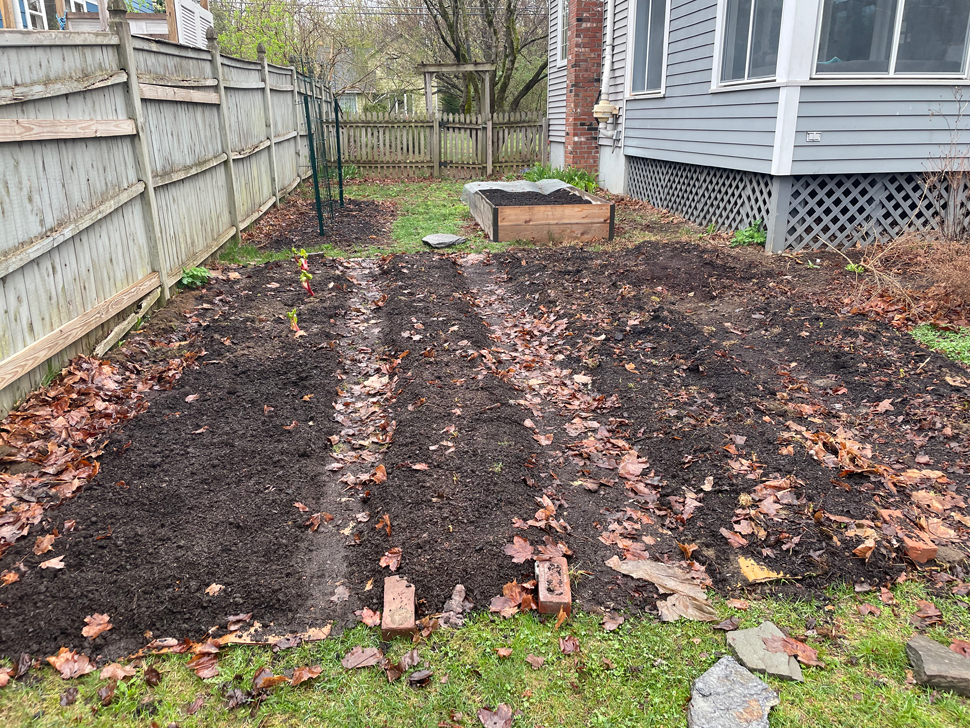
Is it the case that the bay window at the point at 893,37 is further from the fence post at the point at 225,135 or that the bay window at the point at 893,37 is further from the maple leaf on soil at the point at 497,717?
the maple leaf on soil at the point at 497,717

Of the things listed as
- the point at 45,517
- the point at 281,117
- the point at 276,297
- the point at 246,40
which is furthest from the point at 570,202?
the point at 246,40

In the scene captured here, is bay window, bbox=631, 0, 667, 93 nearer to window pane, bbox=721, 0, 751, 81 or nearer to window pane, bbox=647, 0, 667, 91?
window pane, bbox=647, 0, 667, 91

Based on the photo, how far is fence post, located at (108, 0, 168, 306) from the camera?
5918mm

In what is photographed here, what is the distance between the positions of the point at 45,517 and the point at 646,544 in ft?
10.2

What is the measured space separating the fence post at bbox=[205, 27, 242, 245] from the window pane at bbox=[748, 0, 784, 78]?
684 centimetres

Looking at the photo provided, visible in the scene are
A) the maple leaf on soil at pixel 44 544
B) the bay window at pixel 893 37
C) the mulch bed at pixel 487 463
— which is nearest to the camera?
the mulch bed at pixel 487 463

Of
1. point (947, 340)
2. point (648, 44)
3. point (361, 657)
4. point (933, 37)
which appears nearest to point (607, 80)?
point (648, 44)

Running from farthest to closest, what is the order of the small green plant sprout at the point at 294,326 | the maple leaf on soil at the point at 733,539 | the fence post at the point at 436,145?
the fence post at the point at 436,145 < the small green plant sprout at the point at 294,326 < the maple leaf on soil at the point at 733,539

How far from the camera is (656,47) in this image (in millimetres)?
11734

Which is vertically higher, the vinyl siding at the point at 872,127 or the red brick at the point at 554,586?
the vinyl siding at the point at 872,127

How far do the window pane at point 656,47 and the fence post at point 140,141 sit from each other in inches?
330

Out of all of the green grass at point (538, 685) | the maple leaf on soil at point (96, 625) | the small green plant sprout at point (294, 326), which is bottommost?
the green grass at point (538, 685)

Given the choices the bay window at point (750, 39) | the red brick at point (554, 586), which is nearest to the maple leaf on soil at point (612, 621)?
the red brick at point (554, 586)

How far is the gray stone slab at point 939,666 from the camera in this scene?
2.56m
